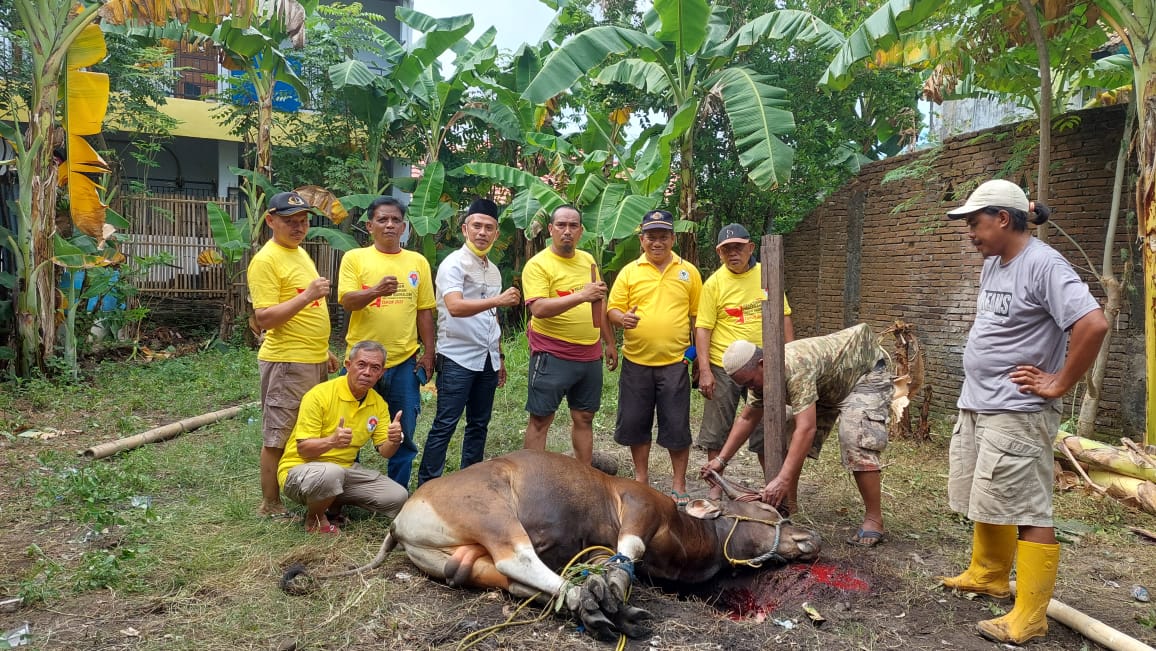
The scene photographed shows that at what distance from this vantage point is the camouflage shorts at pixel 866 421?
4461 mm

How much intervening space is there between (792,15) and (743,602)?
22.8 feet

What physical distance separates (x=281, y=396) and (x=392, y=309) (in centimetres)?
82

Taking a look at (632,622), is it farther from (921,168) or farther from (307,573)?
(921,168)

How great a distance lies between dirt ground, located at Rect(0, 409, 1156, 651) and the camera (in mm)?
3287

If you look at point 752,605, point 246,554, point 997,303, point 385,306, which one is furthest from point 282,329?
point 997,303

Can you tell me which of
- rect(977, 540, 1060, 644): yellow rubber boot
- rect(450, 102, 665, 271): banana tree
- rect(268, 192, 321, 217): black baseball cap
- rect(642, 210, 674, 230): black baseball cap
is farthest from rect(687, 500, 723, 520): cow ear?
rect(450, 102, 665, 271): banana tree

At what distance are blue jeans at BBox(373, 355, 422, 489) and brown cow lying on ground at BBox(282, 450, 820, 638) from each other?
860mm

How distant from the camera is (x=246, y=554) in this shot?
4.05 meters

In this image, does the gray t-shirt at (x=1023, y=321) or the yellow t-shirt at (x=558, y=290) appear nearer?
the gray t-shirt at (x=1023, y=321)

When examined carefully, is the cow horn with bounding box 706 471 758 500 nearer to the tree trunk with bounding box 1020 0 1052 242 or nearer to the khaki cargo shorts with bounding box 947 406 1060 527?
the khaki cargo shorts with bounding box 947 406 1060 527

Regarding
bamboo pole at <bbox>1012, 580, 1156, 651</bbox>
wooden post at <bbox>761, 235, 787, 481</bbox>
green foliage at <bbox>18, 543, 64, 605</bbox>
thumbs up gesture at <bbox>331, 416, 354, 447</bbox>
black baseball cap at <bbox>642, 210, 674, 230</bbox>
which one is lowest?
green foliage at <bbox>18, 543, 64, 605</bbox>

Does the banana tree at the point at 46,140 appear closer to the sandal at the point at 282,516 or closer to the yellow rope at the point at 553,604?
the sandal at the point at 282,516

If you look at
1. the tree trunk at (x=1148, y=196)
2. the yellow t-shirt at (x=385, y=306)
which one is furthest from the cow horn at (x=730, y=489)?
the tree trunk at (x=1148, y=196)

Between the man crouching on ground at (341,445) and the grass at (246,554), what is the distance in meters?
0.18
